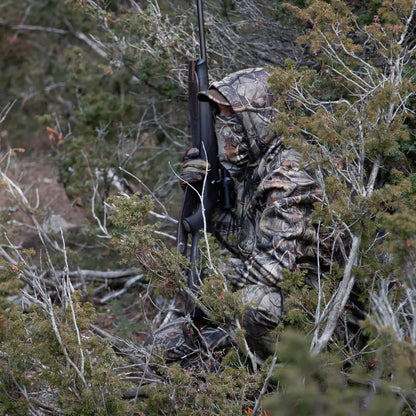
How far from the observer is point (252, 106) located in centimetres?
413

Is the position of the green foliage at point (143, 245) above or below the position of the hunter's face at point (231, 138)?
below

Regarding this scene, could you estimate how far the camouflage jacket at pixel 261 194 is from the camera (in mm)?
3754

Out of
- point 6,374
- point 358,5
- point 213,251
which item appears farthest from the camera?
point 358,5

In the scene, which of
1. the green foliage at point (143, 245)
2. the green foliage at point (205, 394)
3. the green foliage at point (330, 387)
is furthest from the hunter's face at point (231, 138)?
the green foliage at point (330, 387)

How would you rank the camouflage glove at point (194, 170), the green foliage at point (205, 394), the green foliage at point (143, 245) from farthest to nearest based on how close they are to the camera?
the camouflage glove at point (194, 170)
the green foliage at point (143, 245)
the green foliage at point (205, 394)

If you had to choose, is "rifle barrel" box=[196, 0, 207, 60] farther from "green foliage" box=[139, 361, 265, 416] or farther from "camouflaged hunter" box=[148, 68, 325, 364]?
"green foliage" box=[139, 361, 265, 416]

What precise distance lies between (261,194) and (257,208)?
206 mm

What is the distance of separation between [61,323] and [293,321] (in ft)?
4.26

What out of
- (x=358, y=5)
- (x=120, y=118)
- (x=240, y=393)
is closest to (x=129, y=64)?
(x=120, y=118)

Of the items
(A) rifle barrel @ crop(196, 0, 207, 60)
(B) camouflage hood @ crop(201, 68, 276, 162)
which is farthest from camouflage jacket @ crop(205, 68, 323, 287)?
(A) rifle barrel @ crop(196, 0, 207, 60)

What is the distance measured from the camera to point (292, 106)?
3977mm

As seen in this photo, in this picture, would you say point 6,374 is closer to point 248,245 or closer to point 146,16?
point 248,245

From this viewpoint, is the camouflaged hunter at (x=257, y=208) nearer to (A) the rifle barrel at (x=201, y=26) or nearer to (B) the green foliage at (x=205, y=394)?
(B) the green foliage at (x=205, y=394)

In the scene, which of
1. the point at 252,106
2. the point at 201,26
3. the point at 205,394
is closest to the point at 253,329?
the point at 205,394
